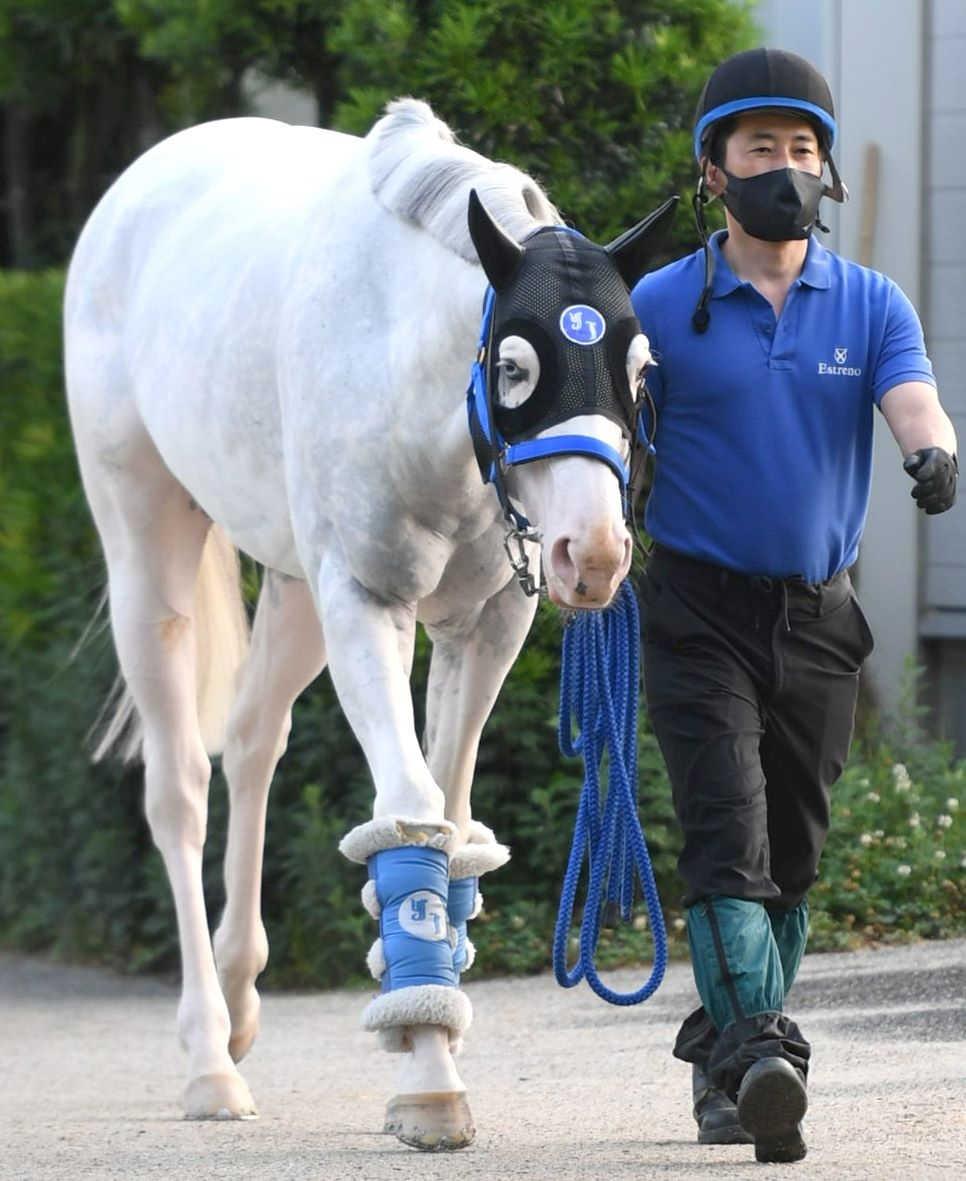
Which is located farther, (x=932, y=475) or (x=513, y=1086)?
(x=513, y=1086)

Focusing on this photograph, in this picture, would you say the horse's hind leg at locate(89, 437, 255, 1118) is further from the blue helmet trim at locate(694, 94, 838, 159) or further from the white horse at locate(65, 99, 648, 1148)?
the blue helmet trim at locate(694, 94, 838, 159)

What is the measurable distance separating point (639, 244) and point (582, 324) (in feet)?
0.78

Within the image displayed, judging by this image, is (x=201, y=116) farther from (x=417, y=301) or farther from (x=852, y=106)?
(x=417, y=301)

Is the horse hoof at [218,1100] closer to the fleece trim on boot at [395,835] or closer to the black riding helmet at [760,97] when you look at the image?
the fleece trim on boot at [395,835]

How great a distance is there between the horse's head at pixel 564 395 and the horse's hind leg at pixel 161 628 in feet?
6.11

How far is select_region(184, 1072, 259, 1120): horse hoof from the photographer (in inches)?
195

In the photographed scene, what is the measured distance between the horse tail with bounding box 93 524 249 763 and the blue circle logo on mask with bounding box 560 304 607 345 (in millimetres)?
2252

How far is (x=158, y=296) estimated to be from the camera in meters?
5.13

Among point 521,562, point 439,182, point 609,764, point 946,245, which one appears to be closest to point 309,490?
point 521,562

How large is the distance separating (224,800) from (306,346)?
3110 mm

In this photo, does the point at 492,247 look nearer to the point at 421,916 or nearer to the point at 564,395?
the point at 564,395

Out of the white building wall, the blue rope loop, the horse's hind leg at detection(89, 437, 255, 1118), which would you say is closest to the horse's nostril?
the blue rope loop

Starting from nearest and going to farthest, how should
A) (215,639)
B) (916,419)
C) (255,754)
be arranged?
(916,419) → (255,754) → (215,639)

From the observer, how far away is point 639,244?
3.80 metres
